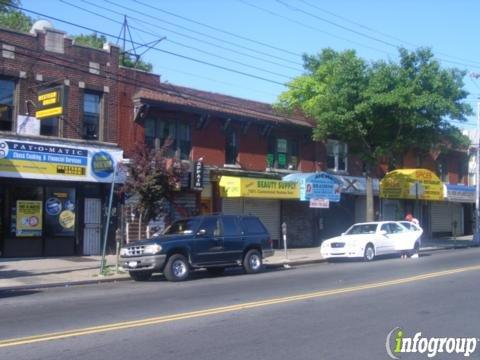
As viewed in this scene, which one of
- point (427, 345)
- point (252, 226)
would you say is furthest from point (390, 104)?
point (427, 345)

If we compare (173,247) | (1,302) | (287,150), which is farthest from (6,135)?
(287,150)

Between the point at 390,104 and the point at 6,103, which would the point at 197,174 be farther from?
the point at 390,104

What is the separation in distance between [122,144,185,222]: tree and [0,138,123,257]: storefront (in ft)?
10.3

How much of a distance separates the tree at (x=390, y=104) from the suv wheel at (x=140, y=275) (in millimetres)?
12884

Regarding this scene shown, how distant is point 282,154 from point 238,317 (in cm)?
2025

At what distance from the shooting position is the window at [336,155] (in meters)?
32.8

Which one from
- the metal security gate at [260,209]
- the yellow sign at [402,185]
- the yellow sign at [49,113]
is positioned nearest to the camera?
the yellow sign at [49,113]

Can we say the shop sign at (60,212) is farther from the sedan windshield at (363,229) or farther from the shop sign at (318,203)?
the sedan windshield at (363,229)

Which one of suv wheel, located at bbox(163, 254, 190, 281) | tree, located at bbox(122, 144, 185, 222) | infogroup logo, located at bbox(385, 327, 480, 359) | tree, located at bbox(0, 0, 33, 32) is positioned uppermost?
tree, located at bbox(0, 0, 33, 32)

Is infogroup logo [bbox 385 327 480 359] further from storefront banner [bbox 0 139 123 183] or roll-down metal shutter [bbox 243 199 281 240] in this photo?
roll-down metal shutter [bbox 243 199 281 240]

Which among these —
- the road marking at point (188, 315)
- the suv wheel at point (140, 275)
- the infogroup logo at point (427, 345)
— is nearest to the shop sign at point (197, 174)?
the suv wheel at point (140, 275)

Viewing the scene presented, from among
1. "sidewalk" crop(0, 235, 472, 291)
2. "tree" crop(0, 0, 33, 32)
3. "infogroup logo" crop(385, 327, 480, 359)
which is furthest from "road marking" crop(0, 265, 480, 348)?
"tree" crop(0, 0, 33, 32)

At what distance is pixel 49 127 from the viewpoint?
21.6 m

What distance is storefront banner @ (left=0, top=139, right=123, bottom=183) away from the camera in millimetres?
20125
